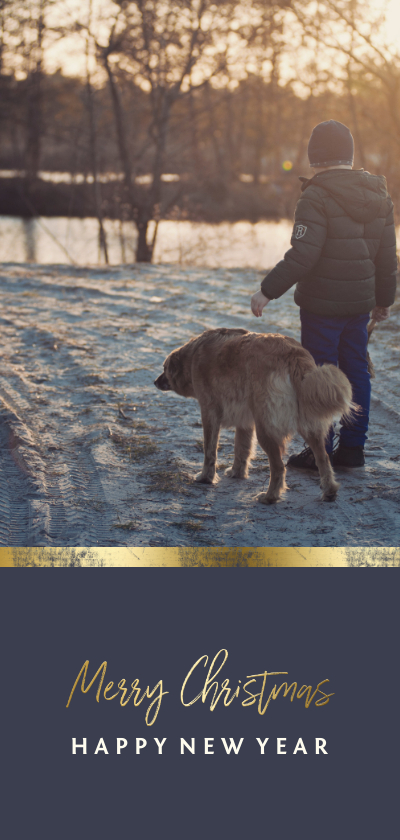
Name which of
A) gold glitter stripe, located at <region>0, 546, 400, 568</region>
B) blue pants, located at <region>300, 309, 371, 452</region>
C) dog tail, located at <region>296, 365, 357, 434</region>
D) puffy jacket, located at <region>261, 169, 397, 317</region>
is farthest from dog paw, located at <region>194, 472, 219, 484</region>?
puffy jacket, located at <region>261, 169, 397, 317</region>

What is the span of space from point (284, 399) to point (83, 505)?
1331 mm

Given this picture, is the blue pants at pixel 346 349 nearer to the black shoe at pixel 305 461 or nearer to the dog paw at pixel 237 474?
the black shoe at pixel 305 461

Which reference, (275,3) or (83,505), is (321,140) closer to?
(83,505)

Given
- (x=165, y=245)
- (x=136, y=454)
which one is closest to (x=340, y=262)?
(x=136, y=454)

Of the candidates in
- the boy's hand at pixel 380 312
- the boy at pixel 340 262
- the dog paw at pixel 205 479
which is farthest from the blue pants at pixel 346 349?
the dog paw at pixel 205 479

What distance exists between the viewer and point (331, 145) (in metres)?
3.92

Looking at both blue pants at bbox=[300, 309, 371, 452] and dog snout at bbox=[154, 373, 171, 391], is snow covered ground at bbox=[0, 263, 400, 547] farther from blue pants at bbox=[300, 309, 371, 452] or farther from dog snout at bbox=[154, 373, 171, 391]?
dog snout at bbox=[154, 373, 171, 391]

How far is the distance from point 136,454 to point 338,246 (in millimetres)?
1947

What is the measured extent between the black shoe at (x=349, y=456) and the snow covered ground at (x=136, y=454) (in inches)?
2.9

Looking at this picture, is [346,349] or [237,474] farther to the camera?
[237,474]

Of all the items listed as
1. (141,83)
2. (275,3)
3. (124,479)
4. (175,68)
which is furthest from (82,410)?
(141,83)

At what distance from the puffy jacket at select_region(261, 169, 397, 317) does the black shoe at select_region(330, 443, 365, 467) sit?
92 centimetres

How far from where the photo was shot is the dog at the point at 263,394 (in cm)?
365

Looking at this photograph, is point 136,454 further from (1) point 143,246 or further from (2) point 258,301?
(1) point 143,246
